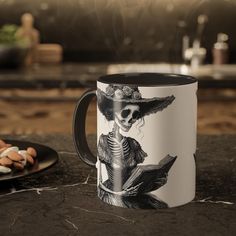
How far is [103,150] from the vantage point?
804 millimetres

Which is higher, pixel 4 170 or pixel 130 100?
pixel 130 100

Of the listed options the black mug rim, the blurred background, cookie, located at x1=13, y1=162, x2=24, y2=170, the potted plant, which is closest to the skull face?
the black mug rim

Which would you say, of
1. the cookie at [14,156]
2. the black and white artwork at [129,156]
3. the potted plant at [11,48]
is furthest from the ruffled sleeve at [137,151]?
the potted plant at [11,48]

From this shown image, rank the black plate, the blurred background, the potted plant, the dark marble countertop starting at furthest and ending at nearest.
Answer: the blurred background < the potted plant < the black plate < the dark marble countertop

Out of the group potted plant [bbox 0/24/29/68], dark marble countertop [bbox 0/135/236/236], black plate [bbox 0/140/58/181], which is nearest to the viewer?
dark marble countertop [bbox 0/135/236/236]

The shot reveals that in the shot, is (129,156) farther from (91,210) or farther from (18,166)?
(18,166)

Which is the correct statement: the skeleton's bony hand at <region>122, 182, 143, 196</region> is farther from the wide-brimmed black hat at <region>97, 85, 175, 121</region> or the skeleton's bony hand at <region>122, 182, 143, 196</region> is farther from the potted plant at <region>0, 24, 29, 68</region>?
the potted plant at <region>0, 24, 29, 68</region>

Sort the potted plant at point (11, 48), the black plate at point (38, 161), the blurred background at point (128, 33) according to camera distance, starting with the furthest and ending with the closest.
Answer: the blurred background at point (128, 33), the potted plant at point (11, 48), the black plate at point (38, 161)

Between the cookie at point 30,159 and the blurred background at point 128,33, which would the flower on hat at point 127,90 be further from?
the blurred background at point 128,33

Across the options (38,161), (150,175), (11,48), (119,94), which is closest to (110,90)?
(119,94)

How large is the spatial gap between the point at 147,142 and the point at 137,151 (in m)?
0.02

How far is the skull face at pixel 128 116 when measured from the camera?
76 centimetres

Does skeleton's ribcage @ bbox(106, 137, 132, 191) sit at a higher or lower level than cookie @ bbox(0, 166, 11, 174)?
higher

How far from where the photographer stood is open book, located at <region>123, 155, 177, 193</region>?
2.52 feet
